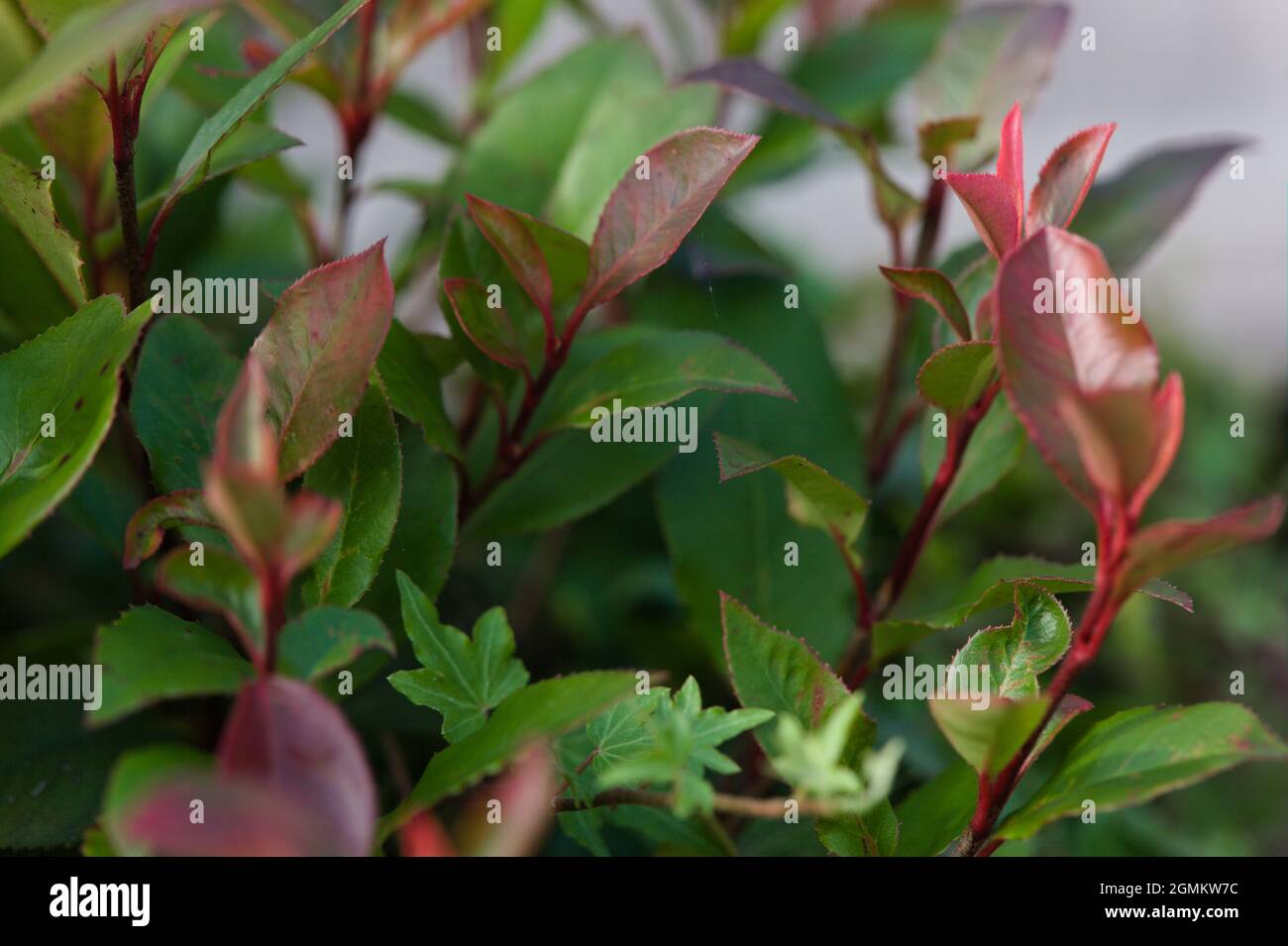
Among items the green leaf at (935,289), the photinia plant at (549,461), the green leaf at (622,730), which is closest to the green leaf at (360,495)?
the photinia plant at (549,461)

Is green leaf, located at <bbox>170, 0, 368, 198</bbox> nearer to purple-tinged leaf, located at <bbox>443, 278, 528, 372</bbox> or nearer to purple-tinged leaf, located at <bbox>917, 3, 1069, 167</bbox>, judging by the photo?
purple-tinged leaf, located at <bbox>443, 278, 528, 372</bbox>

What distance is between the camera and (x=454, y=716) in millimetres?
416

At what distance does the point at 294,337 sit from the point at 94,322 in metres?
0.08

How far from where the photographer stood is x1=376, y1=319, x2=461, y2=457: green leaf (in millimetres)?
456

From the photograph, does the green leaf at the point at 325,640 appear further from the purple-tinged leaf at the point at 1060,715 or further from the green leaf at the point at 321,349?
the purple-tinged leaf at the point at 1060,715

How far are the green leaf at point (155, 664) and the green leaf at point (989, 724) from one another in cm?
22

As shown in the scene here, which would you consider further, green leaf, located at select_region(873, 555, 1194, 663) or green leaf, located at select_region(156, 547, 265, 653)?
green leaf, located at select_region(873, 555, 1194, 663)

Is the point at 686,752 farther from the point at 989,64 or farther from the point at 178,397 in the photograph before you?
the point at 989,64

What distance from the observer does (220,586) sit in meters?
0.33

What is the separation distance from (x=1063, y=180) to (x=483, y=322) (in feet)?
0.78

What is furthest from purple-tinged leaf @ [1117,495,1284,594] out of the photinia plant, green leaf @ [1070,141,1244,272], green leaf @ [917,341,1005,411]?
green leaf @ [1070,141,1244,272]

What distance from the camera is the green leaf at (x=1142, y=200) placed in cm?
62
